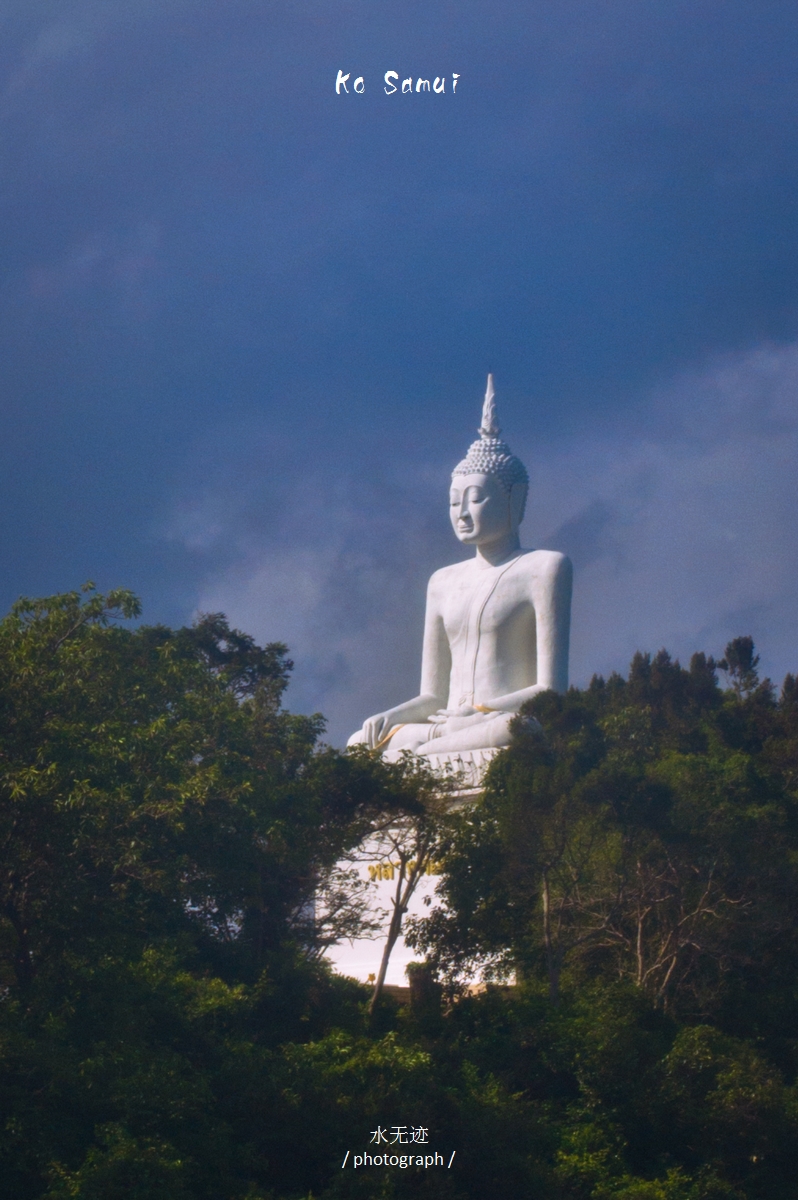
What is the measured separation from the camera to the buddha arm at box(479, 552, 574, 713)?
19344 millimetres

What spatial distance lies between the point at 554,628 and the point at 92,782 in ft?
27.8

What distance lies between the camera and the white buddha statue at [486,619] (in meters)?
19.2

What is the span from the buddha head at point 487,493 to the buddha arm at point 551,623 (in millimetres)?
873

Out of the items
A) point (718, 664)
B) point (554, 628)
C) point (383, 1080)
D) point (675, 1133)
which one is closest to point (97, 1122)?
point (383, 1080)

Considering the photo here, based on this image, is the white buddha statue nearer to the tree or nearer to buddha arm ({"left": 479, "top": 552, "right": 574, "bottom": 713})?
buddha arm ({"left": 479, "top": 552, "right": 574, "bottom": 713})

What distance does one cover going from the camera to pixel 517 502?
2050cm

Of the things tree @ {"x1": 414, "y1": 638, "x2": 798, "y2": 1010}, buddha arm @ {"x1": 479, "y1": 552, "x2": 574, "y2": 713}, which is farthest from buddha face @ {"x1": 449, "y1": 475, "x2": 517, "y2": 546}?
tree @ {"x1": 414, "y1": 638, "x2": 798, "y2": 1010}

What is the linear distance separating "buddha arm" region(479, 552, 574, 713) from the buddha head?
0.87m

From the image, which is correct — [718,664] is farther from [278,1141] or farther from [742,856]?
[278,1141]

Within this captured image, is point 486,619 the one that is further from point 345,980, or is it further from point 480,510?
point 345,980

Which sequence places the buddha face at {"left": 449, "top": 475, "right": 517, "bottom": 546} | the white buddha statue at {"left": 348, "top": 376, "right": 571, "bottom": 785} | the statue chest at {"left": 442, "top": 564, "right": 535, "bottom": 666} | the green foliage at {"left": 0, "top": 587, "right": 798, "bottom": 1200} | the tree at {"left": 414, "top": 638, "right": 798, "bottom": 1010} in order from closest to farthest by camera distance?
1. the green foliage at {"left": 0, "top": 587, "right": 798, "bottom": 1200}
2. the tree at {"left": 414, "top": 638, "right": 798, "bottom": 1010}
3. the white buddha statue at {"left": 348, "top": 376, "right": 571, "bottom": 785}
4. the statue chest at {"left": 442, "top": 564, "right": 535, "bottom": 666}
5. the buddha face at {"left": 449, "top": 475, "right": 517, "bottom": 546}

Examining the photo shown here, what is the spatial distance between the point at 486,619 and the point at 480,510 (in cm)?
143

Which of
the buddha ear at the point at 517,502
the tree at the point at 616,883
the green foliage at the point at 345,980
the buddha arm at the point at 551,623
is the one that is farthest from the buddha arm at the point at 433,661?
the tree at the point at 616,883

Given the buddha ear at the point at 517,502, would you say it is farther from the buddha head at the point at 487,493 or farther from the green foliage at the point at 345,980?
the green foliage at the point at 345,980
